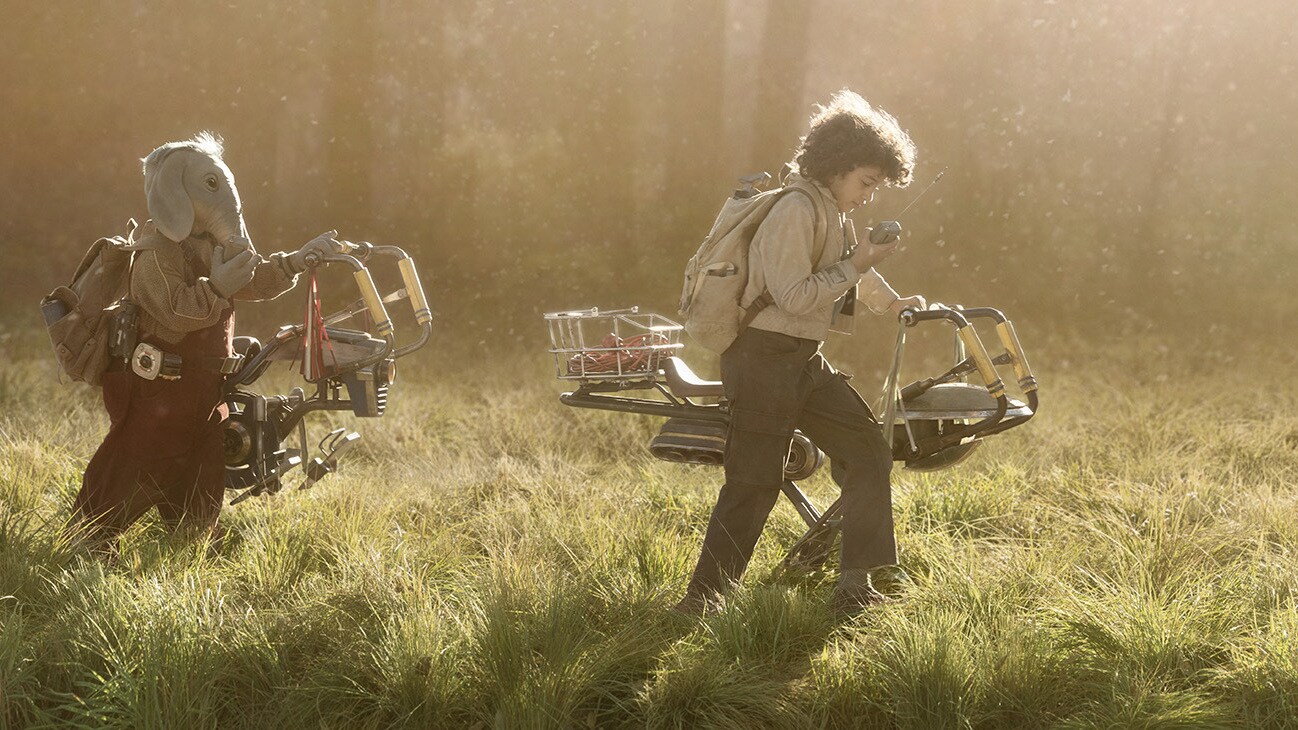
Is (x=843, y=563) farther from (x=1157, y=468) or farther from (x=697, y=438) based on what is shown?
(x=1157, y=468)

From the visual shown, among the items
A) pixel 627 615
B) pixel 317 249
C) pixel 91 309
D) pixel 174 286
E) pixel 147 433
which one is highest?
pixel 317 249

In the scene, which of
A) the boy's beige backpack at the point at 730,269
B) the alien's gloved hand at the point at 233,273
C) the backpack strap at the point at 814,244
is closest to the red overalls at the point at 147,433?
the alien's gloved hand at the point at 233,273

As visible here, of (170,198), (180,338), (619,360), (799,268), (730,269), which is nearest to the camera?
(799,268)

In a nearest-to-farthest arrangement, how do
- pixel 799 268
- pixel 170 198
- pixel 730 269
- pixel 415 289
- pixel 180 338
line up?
1. pixel 799 268
2. pixel 730 269
3. pixel 415 289
4. pixel 170 198
5. pixel 180 338

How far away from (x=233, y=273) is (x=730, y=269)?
6.43ft

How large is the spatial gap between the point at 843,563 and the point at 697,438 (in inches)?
27.2

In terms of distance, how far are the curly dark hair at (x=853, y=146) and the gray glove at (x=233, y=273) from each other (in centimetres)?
217

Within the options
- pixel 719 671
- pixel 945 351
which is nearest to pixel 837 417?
pixel 719 671

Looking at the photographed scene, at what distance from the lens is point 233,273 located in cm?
476

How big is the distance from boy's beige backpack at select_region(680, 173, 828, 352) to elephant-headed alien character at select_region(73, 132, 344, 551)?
59.0 inches

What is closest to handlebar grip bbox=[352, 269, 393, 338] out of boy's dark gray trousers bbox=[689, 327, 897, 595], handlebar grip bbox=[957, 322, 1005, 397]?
boy's dark gray trousers bbox=[689, 327, 897, 595]

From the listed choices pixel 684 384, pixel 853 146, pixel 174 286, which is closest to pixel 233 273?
pixel 174 286

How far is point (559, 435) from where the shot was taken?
26.4 feet

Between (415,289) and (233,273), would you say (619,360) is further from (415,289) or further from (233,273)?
(233,273)
